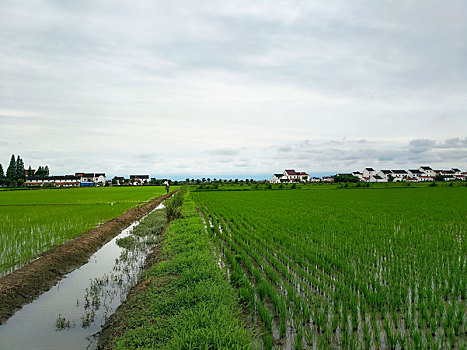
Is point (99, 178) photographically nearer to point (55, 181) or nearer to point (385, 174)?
point (55, 181)

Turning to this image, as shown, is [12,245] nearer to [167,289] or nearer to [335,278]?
[167,289]

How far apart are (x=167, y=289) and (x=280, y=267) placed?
2552 mm

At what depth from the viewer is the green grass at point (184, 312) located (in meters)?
3.32

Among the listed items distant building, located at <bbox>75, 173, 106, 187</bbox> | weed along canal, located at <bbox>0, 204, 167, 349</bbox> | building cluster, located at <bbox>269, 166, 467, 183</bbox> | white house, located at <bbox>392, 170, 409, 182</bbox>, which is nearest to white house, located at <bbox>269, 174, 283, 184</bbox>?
building cluster, located at <bbox>269, 166, 467, 183</bbox>

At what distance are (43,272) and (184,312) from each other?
504 cm

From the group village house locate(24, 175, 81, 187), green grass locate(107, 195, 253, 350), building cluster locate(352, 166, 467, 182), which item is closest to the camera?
green grass locate(107, 195, 253, 350)

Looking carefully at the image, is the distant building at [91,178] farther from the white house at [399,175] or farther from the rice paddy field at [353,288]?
the rice paddy field at [353,288]

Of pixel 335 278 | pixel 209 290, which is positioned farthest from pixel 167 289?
pixel 335 278

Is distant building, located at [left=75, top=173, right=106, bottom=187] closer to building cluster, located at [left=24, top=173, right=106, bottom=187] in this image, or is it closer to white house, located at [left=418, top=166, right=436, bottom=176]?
building cluster, located at [left=24, top=173, right=106, bottom=187]

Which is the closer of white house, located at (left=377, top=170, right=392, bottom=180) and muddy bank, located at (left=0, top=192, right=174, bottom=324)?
muddy bank, located at (left=0, top=192, right=174, bottom=324)

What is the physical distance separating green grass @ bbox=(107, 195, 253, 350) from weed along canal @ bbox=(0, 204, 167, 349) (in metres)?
0.53

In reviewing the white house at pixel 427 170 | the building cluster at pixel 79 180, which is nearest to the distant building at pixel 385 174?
the white house at pixel 427 170

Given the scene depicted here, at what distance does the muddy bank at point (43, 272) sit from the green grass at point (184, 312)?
231cm

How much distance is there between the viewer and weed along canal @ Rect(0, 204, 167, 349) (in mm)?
4473
